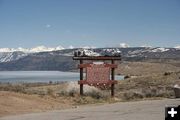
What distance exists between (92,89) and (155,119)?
42.4 ft

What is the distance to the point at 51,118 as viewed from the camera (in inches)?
573

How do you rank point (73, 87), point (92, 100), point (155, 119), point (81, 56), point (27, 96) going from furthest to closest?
point (73, 87) < point (81, 56) < point (92, 100) < point (27, 96) < point (155, 119)

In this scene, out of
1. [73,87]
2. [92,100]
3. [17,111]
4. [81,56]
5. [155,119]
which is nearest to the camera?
[155,119]

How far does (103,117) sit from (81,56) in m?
11.3

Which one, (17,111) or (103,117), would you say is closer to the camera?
(103,117)

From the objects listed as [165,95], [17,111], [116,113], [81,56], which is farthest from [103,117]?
[165,95]

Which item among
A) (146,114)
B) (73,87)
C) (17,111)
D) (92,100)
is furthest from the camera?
(73,87)

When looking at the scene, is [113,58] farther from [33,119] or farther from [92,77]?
[33,119]

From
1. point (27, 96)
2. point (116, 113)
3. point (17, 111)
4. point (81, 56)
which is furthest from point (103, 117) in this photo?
point (81, 56)

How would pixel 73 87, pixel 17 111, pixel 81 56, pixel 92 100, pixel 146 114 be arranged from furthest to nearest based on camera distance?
pixel 73 87
pixel 81 56
pixel 92 100
pixel 17 111
pixel 146 114

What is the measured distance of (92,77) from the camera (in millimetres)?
26328

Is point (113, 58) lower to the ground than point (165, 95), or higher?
higher

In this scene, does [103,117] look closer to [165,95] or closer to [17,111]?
[17,111]

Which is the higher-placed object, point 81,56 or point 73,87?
point 81,56
